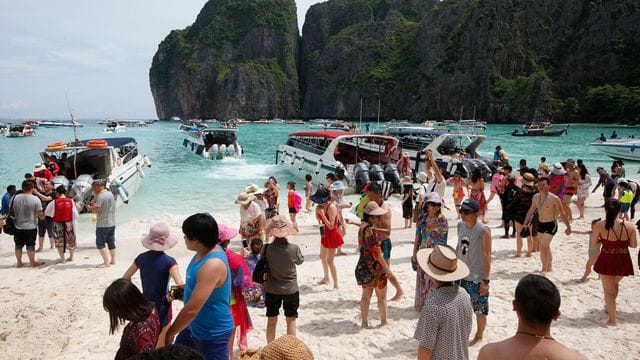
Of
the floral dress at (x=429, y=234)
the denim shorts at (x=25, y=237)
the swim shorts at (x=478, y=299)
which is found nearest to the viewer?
the swim shorts at (x=478, y=299)

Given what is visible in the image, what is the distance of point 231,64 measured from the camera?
158 metres

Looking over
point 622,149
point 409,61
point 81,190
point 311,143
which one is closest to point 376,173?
point 311,143

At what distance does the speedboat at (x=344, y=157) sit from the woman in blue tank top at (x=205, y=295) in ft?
38.4

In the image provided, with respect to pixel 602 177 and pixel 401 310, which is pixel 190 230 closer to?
pixel 401 310

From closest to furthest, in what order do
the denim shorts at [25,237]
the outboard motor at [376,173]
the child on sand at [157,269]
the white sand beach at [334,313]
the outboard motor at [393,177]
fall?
the child on sand at [157,269]
the white sand beach at [334,313]
the denim shorts at [25,237]
the outboard motor at [376,173]
the outboard motor at [393,177]

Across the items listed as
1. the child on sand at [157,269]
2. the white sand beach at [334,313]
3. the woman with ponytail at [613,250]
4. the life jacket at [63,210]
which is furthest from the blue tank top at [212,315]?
the life jacket at [63,210]

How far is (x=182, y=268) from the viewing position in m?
7.67

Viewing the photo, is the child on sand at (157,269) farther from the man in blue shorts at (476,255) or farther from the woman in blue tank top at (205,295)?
the man in blue shorts at (476,255)

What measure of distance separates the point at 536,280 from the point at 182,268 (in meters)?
6.71

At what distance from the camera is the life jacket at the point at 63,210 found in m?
7.68

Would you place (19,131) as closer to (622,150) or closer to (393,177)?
(393,177)

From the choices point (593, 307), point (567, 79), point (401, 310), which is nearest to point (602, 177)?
point (593, 307)

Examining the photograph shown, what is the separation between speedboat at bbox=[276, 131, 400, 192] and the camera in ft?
51.3

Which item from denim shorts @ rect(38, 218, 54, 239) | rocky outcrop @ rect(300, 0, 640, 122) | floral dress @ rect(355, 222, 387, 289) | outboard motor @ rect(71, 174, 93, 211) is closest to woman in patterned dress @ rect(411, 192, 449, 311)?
floral dress @ rect(355, 222, 387, 289)
